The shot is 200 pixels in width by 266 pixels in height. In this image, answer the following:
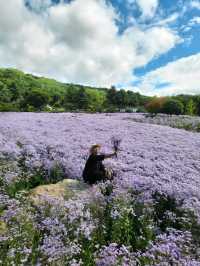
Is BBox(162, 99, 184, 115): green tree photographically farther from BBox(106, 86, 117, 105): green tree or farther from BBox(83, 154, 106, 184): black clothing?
BBox(83, 154, 106, 184): black clothing

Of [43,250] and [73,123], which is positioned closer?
[43,250]

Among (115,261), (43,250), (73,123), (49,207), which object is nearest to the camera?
(115,261)

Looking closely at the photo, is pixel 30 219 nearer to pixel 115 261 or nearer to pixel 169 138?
pixel 115 261

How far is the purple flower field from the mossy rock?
0.54 metres

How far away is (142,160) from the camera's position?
1767 centimetres

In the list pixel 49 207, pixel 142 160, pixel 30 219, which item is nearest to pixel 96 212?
pixel 49 207

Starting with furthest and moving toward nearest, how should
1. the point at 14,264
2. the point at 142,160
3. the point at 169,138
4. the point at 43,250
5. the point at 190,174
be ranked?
the point at 169,138, the point at 142,160, the point at 190,174, the point at 43,250, the point at 14,264

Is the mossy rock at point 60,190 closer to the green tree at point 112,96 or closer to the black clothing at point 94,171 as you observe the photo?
the black clothing at point 94,171

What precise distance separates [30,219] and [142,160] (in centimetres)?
843

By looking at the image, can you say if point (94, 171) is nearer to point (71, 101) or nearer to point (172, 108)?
point (172, 108)

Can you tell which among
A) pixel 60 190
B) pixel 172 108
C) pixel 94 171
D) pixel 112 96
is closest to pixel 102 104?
pixel 112 96

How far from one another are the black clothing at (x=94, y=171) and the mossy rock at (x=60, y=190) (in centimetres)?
43

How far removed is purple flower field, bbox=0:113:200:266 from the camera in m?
8.59

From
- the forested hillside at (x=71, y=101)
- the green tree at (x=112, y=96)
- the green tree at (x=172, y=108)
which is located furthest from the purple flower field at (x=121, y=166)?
the green tree at (x=112, y=96)
